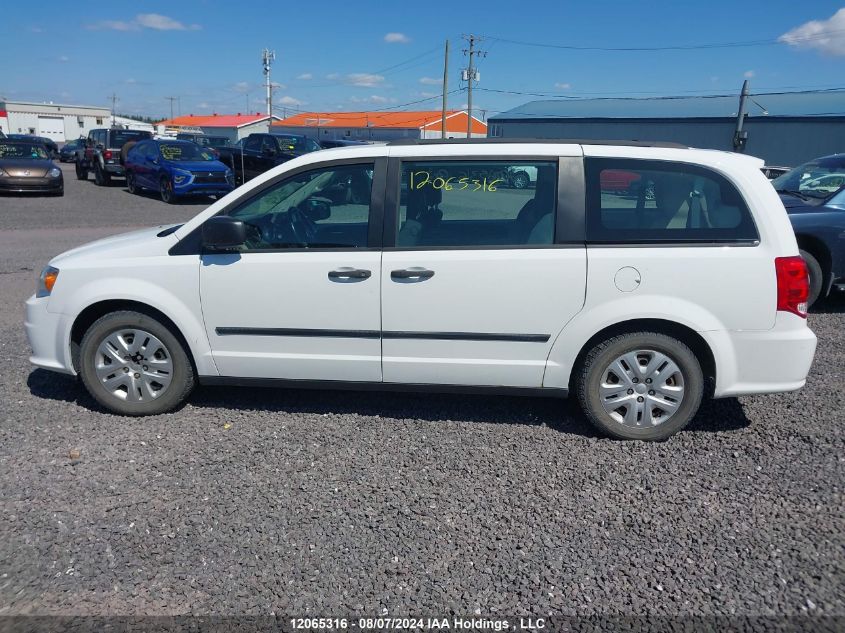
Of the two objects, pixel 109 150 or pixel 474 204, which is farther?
pixel 109 150

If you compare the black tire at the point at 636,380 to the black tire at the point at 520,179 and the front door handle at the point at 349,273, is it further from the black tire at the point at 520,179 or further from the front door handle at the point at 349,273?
the front door handle at the point at 349,273

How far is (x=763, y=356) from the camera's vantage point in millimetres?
4070

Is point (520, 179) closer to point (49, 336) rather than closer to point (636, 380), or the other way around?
point (636, 380)

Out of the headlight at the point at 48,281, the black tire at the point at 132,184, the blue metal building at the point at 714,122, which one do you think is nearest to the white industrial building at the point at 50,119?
the blue metal building at the point at 714,122

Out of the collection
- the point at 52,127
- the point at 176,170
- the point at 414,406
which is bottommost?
the point at 414,406

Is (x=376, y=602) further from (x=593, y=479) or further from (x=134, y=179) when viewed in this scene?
(x=134, y=179)

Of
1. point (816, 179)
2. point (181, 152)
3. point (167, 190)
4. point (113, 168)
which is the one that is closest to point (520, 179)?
point (816, 179)

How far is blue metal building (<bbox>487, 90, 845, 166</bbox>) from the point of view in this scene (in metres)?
42.0

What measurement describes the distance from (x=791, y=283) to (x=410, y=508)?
2597 mm

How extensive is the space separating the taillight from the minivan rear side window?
0.81ft

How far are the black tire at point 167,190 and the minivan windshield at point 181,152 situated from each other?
75 centimetres

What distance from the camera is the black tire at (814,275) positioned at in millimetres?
7395

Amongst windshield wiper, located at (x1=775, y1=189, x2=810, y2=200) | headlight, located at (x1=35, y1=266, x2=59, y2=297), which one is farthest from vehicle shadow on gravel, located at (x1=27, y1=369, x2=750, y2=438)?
windshield wiper, located at (x1=775, y1=189, x2=810, y2=200)

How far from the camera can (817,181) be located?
27.5 feet
